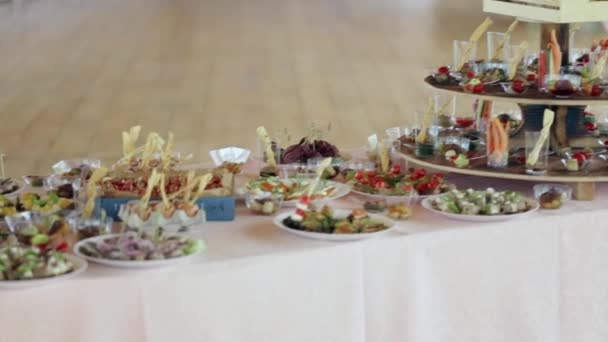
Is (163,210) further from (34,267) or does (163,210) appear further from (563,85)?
(563,85)

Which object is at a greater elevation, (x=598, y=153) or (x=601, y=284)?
(x=598, y=153)

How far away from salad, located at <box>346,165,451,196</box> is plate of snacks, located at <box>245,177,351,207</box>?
58mm

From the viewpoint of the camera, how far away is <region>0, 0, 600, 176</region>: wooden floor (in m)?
7.13

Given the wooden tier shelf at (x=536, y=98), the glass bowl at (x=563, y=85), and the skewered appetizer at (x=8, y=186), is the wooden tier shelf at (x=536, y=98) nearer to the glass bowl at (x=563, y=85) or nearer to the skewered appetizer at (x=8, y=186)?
the glass bowl at (x=563, y=85)

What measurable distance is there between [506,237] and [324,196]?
530mm

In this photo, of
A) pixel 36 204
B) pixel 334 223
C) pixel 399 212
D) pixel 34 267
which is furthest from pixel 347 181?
pixel 34 267

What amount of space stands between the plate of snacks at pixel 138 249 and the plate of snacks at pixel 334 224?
0.88 ft

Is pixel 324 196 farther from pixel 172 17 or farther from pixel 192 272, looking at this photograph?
pixel 172 17

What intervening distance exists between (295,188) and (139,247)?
2.30ft

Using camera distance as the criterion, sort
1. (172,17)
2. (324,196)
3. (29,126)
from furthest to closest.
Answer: (172,17)
(29,126)
(324,196)

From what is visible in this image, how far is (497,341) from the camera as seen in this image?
2725 mm

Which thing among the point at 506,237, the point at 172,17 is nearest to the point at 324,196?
the point at 506,237

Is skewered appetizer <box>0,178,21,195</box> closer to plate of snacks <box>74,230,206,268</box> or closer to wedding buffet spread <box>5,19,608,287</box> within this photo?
wedding buffet spread <box>5,19,608,287</box>

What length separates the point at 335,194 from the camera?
9.57 ft
